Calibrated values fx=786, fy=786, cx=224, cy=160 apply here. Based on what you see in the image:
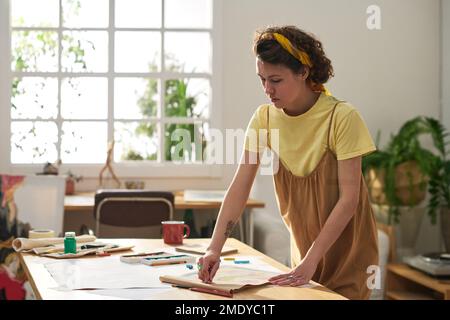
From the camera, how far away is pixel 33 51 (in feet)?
6.93

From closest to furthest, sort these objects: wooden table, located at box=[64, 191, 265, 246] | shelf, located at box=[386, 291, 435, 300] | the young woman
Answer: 1. the young woman
2. wooden table, located at box=[64, 191, 265, 246]
3. shelf, located at box=[386, 291, 435, 300]

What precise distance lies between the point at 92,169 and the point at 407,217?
1249 mm

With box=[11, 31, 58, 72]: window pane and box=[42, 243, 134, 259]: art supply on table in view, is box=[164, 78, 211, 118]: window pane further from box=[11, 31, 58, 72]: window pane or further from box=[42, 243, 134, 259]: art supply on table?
box=[42, 243, 134, 259]: art supply on table

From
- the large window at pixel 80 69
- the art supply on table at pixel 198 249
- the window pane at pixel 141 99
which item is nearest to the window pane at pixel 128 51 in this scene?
the large window at pixel 80 69

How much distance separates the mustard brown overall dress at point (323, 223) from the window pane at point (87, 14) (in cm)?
59

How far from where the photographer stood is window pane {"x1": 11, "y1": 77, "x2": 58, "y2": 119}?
2.01m

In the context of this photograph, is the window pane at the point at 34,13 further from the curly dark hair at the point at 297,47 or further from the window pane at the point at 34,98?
the curly dark hair at the point at 297,47

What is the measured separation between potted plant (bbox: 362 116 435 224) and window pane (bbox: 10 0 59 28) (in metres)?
1.50

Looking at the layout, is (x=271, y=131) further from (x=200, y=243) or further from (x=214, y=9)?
(x=214, y=9)

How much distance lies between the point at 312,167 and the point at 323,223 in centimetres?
11

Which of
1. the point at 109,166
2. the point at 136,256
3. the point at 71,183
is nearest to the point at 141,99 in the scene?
the point at 71,183

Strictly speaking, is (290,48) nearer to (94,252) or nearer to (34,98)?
(94,252)

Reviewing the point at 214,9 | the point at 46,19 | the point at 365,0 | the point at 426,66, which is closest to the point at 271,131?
the point at 365,0

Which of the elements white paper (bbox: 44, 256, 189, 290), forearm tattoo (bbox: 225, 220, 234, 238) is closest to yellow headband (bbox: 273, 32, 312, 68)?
forearm tattoo (bbox: 225, 220, 234, 238)
